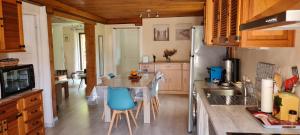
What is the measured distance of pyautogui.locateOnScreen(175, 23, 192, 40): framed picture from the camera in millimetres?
6465

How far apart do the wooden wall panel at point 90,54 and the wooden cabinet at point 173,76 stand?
54.2 inches

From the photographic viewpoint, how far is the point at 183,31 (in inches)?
256

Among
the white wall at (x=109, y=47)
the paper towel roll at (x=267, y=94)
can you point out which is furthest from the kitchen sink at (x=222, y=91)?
the white wall at (x=109, y=47)

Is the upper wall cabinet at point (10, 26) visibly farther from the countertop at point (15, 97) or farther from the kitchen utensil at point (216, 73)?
the kitchen utensil at point (216, 73)

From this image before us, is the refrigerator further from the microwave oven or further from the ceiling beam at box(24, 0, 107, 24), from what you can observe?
the ceiling beam at box(24, 0, 107, 24)

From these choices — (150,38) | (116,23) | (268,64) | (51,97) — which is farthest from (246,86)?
(116,23)

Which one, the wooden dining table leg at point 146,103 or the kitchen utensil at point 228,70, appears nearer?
the kitchen utensil at point 228,70

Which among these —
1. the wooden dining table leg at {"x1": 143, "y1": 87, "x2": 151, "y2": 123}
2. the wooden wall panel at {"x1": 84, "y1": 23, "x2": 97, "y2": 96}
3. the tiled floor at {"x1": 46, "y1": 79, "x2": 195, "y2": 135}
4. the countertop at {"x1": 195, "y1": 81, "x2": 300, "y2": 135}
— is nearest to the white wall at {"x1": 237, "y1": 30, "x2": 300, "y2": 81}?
the countertop at {"x1": 195, "y1": 81, "x2": 300, "y2": 135}

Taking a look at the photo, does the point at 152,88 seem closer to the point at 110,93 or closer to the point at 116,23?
the point at 110,93

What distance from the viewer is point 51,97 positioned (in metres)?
3.94

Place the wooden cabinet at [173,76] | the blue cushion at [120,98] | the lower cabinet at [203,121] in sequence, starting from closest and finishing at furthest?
the lower cabinet at [203,121], the blue cushion at [120,98], the wooden cabinet at [173,76]

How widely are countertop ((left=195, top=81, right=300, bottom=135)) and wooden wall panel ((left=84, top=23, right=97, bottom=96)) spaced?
456cm

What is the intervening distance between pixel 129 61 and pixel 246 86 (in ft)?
21.6

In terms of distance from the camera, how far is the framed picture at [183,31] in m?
6.46
